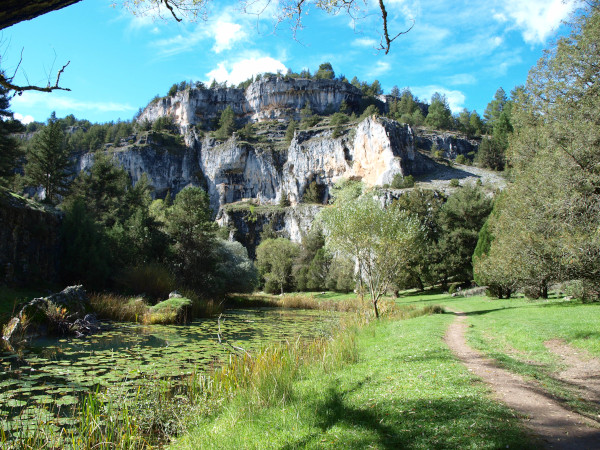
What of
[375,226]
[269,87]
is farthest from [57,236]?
[269,87]

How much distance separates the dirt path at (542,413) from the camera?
3.69m

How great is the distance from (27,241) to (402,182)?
172 ft

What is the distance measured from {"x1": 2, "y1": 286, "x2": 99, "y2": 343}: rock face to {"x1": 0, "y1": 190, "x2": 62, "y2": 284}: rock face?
27.3 feet

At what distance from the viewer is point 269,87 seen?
113000 millimetres

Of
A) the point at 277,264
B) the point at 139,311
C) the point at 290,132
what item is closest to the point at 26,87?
the point at 139,311

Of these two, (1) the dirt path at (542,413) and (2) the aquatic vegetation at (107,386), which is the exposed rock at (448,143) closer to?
(2) the aquatic vegetation at (107,386)

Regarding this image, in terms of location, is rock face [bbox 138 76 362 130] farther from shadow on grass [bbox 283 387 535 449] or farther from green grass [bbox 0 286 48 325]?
→ shadow on grass [bbox 283 387 535 449]

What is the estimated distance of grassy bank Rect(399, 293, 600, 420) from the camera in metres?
5.84

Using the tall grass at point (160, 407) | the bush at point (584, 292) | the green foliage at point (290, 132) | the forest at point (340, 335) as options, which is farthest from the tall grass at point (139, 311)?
the green foliage at point (290, 132)

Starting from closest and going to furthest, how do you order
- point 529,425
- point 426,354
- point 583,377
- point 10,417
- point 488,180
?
point 529,425 → point 10,417 → point 583,377 → point 426,354 → point 488,180

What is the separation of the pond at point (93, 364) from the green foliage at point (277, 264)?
123ft

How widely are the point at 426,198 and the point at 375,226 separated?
90.8ft

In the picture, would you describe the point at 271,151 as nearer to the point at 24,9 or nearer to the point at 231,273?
the point at 231,273

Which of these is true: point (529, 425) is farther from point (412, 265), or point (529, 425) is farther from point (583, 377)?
point (412, 265)
